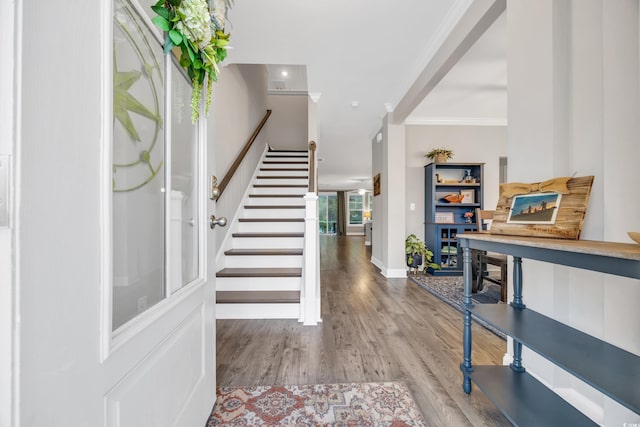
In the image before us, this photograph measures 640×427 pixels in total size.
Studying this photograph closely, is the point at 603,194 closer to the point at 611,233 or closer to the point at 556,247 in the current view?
the point at 611,233

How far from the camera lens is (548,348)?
1.04 meters

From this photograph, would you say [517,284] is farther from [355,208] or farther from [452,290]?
[355,208]

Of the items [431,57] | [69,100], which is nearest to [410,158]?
[431,57]

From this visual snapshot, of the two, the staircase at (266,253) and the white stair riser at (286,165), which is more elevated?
the white stair riser at (286,165)

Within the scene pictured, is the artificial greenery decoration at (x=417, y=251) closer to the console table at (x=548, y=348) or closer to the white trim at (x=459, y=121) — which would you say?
the white trim at (x=459, y=121)

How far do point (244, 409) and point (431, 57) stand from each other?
3140 mm

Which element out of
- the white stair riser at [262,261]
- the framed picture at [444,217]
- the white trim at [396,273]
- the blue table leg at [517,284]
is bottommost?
the white trim at [396,273]

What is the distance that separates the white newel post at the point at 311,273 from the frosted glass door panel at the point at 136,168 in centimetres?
159

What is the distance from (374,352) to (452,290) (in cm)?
204

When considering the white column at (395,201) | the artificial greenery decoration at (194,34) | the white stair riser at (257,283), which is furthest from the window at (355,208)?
the artificial greenery decoration at (194,34)

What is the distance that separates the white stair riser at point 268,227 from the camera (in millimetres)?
3582

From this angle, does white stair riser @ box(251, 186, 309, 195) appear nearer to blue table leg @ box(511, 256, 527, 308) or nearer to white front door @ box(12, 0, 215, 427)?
blue table leg @ box(511, 256, 527, 308)

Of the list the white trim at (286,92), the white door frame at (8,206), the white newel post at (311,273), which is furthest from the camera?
the white trim at (286,92)

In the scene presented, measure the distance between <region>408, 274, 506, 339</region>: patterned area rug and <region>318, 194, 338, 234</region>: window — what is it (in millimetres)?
11372
